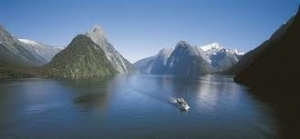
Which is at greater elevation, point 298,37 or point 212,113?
point 298,37

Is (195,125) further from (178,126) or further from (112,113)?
(112,113)

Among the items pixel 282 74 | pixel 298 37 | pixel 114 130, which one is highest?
pixel 298 37

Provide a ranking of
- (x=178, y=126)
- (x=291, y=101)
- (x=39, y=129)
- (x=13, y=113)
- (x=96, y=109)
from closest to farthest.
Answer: (x=39, y=129)
(x=178, y=126)
(x=13, y=113)
(x=96, y=109)
(x=291, y=101)

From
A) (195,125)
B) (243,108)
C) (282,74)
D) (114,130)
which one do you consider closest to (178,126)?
(195,125)

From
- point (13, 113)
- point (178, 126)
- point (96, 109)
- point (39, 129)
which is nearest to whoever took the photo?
point (39, 129)

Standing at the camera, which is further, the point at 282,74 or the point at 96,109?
the point at 282,74

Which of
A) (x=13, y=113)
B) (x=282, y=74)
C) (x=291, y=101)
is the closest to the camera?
(x=13, y=113)

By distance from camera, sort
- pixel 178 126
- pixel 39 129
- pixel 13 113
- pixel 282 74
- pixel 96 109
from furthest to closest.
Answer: pixel 282 74, pixel 96 109, pixel 13 113, pixel 178 126, pixel 39 129

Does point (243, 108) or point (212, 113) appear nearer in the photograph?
point (212, 113)

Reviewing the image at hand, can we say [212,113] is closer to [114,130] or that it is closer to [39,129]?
[114,130]

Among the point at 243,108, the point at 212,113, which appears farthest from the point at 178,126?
the point at 243,108
